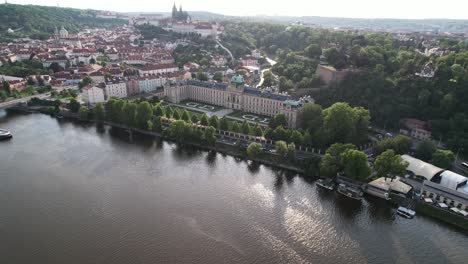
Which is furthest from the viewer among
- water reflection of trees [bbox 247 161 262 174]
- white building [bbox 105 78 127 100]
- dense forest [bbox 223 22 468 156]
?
white building [bbox 105 78 127 100]

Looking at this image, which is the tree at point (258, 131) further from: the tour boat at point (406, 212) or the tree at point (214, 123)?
the tour boat at point (406, 212)

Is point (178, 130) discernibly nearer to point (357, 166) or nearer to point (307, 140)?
point (307, 140)

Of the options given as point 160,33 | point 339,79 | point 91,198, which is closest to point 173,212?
point 91,198

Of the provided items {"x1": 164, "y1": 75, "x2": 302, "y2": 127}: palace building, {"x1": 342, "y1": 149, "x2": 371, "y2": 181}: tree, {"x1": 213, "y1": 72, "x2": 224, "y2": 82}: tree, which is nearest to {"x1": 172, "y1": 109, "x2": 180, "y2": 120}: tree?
{"x1": 164, "y1": 75, "x2": 302, "y2": 127}: palace building

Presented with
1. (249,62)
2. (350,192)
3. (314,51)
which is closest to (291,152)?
(350,192)

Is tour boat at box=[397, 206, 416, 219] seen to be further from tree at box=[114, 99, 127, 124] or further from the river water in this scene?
tree at box=[114, 99, 127, 124]

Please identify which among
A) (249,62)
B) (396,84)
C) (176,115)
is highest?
(396,84)

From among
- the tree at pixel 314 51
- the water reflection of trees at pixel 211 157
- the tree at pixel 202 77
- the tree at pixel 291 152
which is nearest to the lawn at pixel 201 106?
the tree at pixel 202 77

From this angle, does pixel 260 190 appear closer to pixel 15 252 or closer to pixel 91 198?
pixel 91 198
